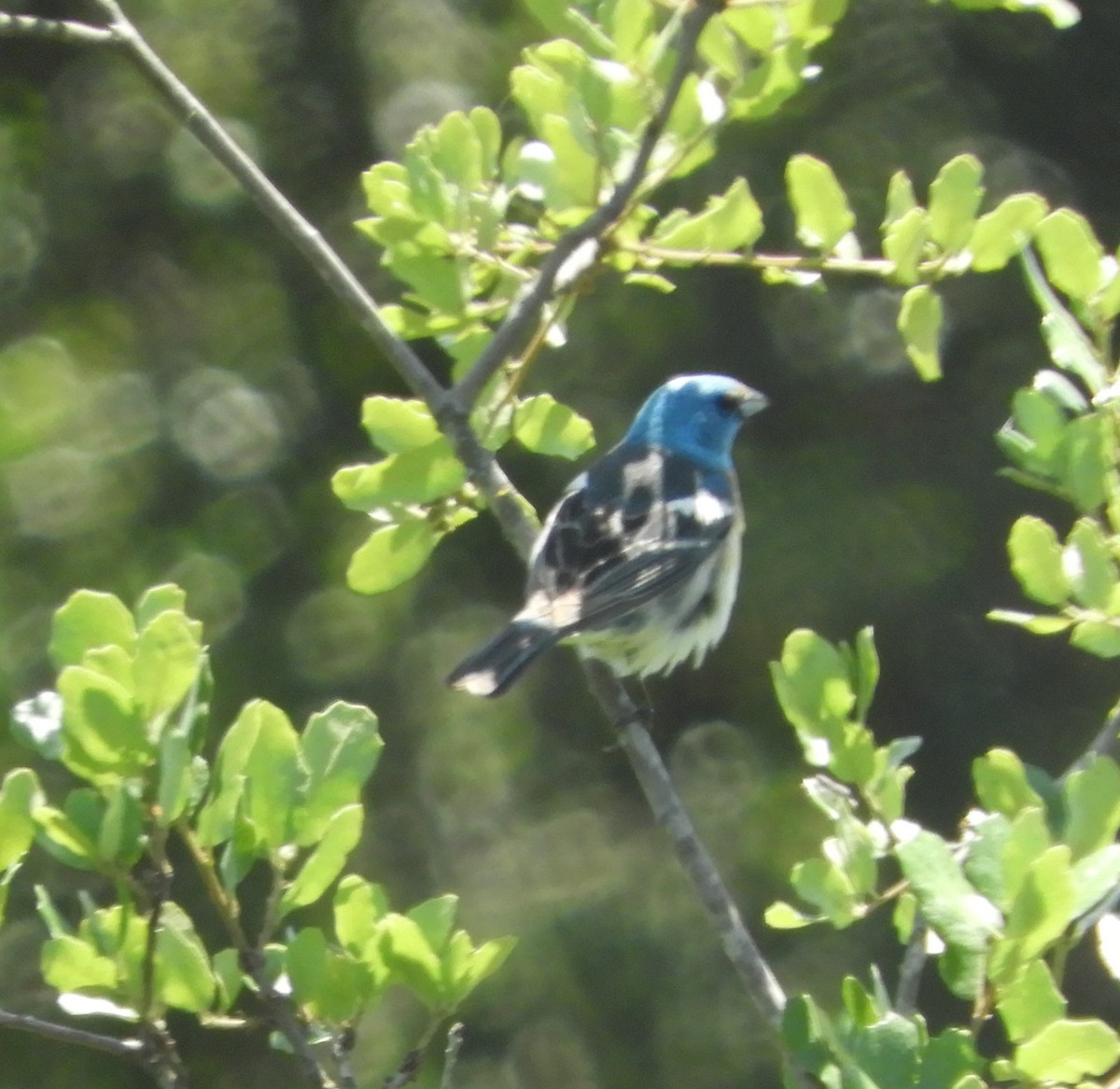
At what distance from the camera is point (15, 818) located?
1.33m

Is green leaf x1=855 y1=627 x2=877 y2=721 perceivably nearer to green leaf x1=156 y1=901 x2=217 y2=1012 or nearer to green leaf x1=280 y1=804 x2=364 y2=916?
green leaf x1=280 y1=804 x2=364 y2=916

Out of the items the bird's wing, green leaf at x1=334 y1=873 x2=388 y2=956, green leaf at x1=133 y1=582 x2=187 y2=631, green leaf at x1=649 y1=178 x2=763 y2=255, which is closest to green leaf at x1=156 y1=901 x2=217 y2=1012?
green leaf at x1=334 y1=873 x2=388 y2=956

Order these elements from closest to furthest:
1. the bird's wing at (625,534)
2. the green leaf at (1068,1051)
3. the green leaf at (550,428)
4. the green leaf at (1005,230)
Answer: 1. the green leaf at (1068,1051)
2. the green leaf at (1005,230)
3. the green leaf at (550,428)
4. the bird's wing at (625,534)

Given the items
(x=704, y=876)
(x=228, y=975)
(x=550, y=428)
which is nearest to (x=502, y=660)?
(x=550, y=428)

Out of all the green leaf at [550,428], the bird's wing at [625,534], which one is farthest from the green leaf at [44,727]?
the bird's wing at [625,534]

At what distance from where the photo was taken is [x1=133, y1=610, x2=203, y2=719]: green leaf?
1315mm

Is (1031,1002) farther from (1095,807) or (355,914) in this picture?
(355,914)

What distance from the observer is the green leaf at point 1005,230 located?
1.69 meters

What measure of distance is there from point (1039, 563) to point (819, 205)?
426mm

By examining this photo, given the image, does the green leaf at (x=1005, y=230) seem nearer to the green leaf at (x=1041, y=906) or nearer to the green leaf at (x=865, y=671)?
the green leaf at (x=865, y=671)

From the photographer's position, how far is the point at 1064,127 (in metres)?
5.57

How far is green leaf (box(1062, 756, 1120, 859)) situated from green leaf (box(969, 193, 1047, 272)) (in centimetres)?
52

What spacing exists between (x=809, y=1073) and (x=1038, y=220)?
2.57 feet

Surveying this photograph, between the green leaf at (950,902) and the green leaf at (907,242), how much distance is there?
652mm
